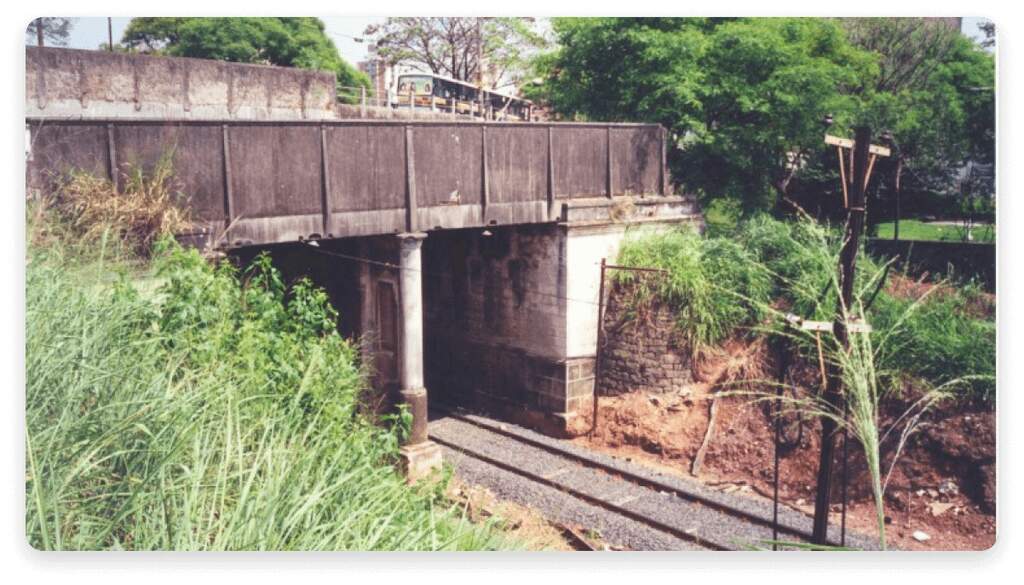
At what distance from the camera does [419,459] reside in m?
10.7

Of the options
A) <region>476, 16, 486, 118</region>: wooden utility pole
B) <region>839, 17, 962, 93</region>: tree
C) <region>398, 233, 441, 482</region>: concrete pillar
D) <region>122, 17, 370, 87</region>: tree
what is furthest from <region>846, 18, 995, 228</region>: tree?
<region>122, 17, 370, 87</region>: tree

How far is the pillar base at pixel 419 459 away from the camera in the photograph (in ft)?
34.2

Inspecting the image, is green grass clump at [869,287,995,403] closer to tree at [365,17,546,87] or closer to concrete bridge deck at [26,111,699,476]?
concrete bridge deck at [26,111,699,476]

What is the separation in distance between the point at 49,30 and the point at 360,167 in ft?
13.4

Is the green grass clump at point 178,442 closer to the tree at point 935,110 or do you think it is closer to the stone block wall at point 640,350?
the tree at point 935,110

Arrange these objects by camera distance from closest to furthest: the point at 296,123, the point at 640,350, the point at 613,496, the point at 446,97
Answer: the point at 296,123 < the point at 613,496 < the point at 640,350 < the point at 446,97

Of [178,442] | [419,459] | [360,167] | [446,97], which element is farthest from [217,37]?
[178,442]

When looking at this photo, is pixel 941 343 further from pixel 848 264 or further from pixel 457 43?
pixel 457 43

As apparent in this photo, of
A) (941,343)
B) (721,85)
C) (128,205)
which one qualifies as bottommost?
(941,343)

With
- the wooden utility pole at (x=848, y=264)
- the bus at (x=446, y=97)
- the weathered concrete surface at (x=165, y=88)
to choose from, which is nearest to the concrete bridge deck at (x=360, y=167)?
the weathered concrete surface at (x=165, y=88)

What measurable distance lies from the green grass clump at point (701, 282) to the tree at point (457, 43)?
134 inches
